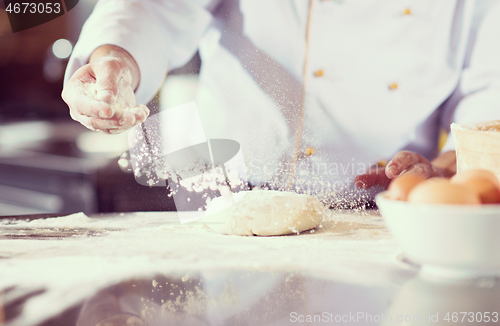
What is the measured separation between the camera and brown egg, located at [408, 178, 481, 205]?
439 millimetres

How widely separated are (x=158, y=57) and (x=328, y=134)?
753 millimetres

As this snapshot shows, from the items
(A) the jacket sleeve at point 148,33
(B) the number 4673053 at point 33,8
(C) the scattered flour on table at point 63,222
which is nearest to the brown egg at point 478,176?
(C) the scattered flour on table at point 63,222

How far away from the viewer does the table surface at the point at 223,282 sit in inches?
17.2

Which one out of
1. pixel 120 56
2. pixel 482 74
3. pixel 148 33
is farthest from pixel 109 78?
pixel 482 74

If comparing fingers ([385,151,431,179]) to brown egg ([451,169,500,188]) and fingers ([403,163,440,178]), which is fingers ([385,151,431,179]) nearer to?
fingers ([403,163,440,178])

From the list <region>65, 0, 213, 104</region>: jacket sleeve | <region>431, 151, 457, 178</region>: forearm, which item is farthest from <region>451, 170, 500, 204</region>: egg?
<region>65, 0, 213, 104</region>: jacket sleeve

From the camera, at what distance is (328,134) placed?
1632 millimetres

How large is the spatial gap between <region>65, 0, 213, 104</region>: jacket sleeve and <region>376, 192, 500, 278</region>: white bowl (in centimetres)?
123

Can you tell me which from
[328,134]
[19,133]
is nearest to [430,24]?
[328,134]

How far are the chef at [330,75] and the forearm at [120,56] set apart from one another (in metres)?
0.08

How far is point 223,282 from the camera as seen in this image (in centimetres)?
55

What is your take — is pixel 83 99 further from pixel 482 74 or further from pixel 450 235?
pixel 482 74

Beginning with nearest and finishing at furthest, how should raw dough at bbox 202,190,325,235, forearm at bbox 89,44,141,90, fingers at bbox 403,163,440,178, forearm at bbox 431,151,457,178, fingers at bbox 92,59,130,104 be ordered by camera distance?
raw dough at bbox 202,190,325,235
fingers at bbox 92,59,130,104
fingers at bbox 403,163,440,178
forearm at bbox 89,44,141,90
forearm at bbox 431,151,457,178

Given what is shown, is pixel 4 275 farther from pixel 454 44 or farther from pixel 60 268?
pixel 454 44
